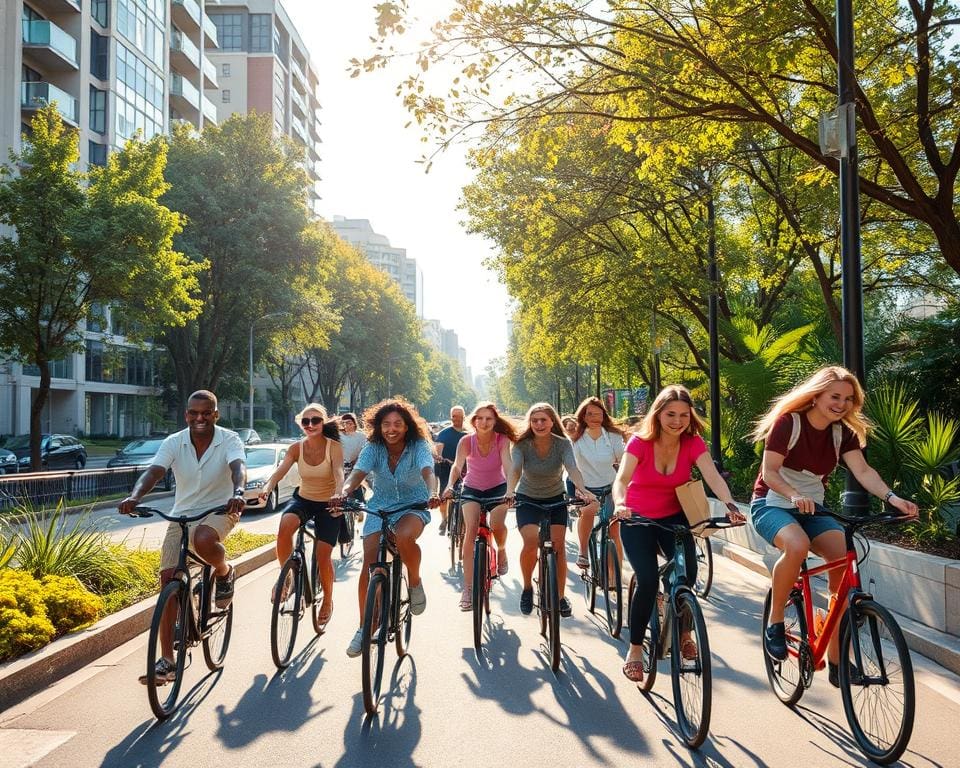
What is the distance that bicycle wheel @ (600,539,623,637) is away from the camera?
6922 mm

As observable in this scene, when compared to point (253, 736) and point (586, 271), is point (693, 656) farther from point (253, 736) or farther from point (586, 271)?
point (586, 271)

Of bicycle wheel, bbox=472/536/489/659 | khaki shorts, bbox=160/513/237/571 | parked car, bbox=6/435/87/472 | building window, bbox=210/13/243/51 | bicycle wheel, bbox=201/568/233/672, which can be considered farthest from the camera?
building window, bbox=210/13/243/51

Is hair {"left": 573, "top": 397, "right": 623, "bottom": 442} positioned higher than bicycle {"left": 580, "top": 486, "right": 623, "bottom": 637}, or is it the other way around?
hair {"left": 573, "top": 397, "right": 623, "bottom": 442}

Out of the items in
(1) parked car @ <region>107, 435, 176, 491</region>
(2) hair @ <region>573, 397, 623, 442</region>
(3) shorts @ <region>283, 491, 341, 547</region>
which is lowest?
(1) parked car @ <region>107, 435, 176, 491</region>

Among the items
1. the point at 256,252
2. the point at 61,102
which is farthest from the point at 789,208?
the point at 61,102

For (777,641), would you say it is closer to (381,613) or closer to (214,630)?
(381,613)

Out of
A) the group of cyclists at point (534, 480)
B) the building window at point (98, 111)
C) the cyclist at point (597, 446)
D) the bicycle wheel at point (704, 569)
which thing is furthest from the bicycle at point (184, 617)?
the building window at point (98, 111)

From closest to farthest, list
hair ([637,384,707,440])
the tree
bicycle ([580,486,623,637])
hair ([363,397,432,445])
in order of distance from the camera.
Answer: hair ([637,384,707,440])
hair ([363,397,432,445])
bicycle ([580,486,623,637])
the tree

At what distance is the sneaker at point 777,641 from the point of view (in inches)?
194

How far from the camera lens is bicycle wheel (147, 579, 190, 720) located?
4773 mm

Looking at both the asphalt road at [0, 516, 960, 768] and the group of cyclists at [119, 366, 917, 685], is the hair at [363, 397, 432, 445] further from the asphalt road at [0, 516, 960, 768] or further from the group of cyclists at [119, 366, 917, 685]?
the asphalt road at [0, 516, 960, 768]

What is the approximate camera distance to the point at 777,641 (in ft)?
16.3

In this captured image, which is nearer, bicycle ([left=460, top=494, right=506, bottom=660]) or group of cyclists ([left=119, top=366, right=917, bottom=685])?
group of cyclists ([left=119, top=366, right=917, bottom=685])

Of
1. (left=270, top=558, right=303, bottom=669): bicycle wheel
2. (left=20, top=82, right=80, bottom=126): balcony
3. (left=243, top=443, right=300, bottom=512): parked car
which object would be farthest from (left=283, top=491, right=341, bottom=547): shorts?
(left=20, top=82, right=80, bottom=126): balcony
